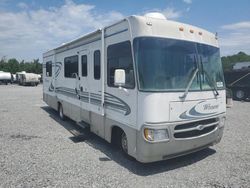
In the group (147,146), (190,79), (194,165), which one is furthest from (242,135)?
(147,146)

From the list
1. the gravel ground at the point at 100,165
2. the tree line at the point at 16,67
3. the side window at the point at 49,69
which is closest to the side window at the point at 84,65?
the gravel ground at the point at 100,165

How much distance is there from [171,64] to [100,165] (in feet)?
8.12

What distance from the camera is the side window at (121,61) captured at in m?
4.64

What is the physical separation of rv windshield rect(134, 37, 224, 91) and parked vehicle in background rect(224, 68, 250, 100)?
13485mm

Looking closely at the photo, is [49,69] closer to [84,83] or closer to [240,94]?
[84,83]

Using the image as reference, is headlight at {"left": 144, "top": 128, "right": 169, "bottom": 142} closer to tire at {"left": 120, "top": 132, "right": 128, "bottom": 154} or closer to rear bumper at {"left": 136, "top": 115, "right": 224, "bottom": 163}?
rear bumper at {"left": 136, "top": 115, "right": 224, "bottom": 163}

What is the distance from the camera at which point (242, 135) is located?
7543 millimetres

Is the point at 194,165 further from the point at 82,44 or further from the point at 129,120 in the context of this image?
the point at 82,44

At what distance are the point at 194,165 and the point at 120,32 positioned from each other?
3.09m

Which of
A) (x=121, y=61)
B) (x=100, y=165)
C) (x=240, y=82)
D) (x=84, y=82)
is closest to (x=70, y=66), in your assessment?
(x=84, y=82)

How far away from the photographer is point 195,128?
4840 mm

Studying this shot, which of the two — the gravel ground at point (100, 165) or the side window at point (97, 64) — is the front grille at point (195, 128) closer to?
the gravel ground at point (100, 165)

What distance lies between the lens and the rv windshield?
4.37 meters

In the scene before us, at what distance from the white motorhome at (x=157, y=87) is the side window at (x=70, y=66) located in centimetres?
168
